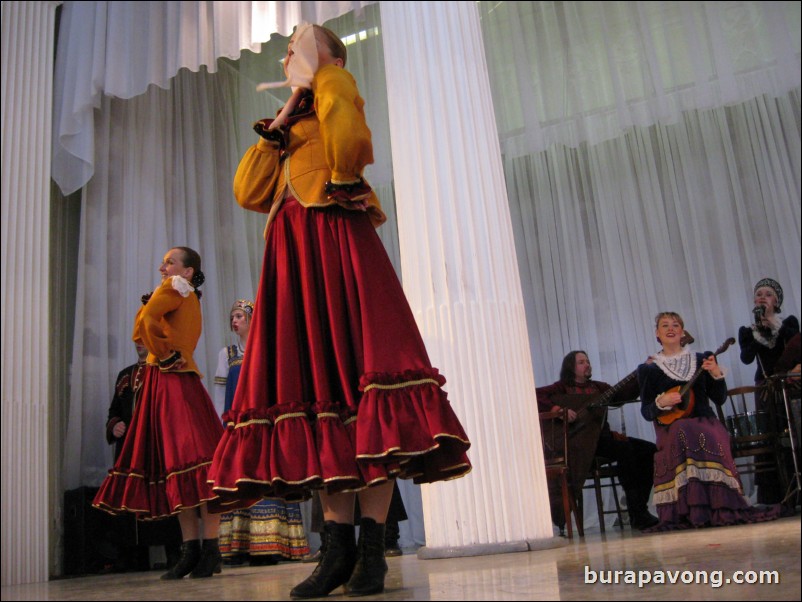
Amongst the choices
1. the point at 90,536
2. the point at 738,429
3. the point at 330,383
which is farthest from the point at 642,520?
the point at 330,383

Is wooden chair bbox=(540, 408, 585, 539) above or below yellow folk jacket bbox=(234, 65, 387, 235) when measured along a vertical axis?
below

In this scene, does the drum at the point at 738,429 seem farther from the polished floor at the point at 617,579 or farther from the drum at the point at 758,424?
the polished floor at the point at 617,579

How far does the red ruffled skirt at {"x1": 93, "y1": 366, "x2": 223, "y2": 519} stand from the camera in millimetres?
3025

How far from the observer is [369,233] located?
6.52 feet

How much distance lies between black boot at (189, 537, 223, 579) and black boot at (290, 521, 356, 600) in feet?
4.54

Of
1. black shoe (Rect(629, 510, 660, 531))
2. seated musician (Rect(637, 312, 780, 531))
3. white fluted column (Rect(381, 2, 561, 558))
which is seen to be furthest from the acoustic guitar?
white fluted column (Rect(381, 2, 561, 558))

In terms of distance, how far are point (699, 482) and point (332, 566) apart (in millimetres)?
2860

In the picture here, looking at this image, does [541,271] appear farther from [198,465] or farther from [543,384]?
[198,465]

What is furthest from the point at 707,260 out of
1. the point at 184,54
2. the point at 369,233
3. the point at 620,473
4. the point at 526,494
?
the point at 369,233

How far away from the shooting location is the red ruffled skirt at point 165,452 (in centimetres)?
303

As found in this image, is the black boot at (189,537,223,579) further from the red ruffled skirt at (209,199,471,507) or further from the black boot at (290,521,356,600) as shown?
the black boot at (290,521,356,600)

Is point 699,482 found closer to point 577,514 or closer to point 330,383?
point 577,514

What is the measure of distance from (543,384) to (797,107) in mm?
2523

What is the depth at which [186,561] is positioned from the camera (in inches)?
116
